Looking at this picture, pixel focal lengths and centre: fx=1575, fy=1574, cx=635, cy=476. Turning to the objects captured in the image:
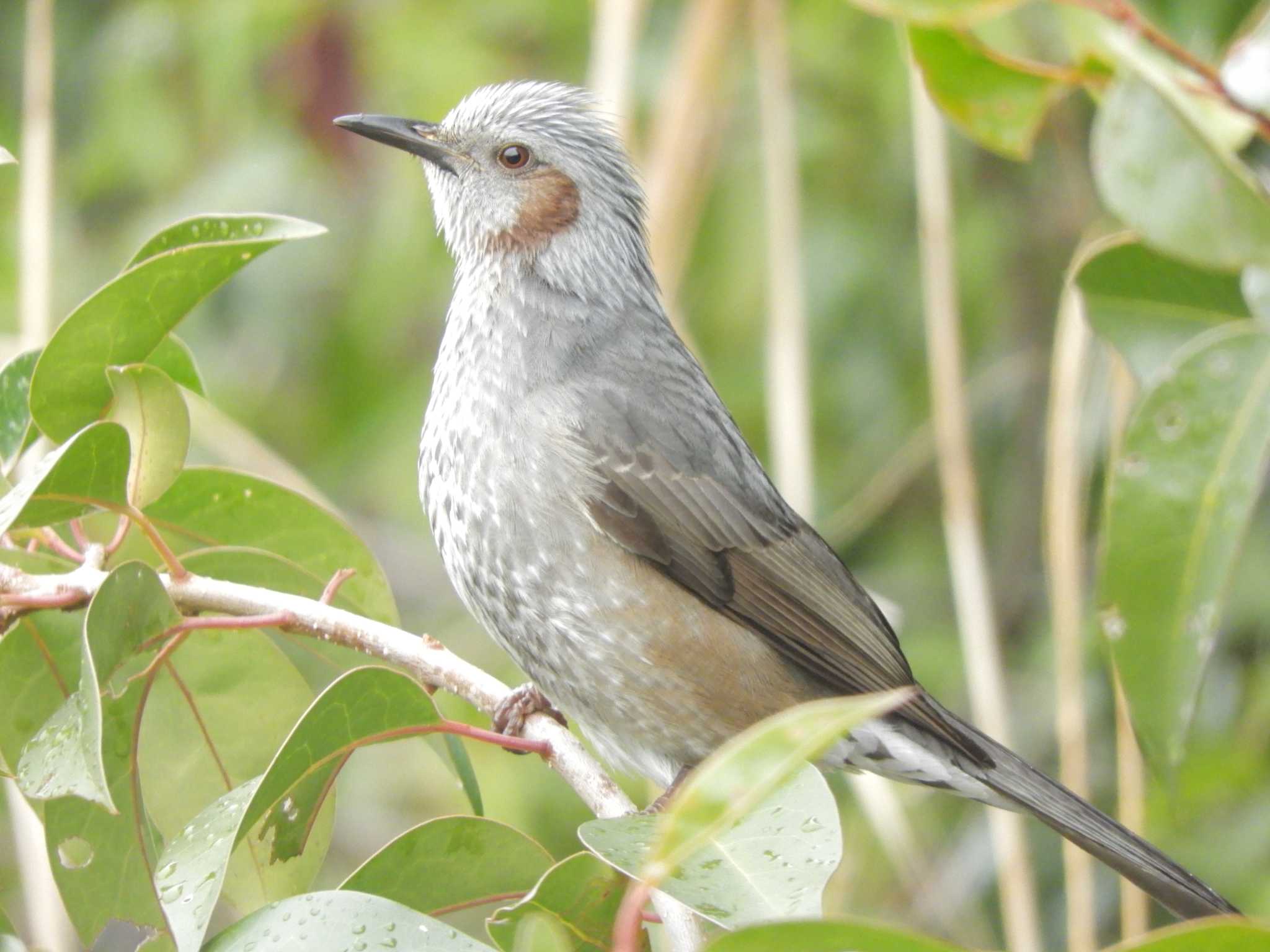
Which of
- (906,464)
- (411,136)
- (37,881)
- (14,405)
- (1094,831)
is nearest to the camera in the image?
(14,405)

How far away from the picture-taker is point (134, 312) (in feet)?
7.94

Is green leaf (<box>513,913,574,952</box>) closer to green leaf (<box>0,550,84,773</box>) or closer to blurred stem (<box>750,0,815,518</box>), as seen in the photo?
green leaf (<box>0,550,84,773</box>)

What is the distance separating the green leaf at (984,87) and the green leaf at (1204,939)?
1.62 meters

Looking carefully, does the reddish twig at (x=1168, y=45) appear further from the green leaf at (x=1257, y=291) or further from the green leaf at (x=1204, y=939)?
the green leaf at (x=1204, y=939)

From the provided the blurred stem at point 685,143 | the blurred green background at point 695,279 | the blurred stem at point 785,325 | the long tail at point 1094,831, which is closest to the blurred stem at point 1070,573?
the blurred stem at point 785,325

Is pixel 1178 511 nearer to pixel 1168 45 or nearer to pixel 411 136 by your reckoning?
pixel 1168 45

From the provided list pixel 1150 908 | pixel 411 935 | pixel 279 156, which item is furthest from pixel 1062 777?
pixel 279 156

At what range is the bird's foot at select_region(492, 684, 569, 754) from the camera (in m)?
3.17

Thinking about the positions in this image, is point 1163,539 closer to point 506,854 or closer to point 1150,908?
point 506,854

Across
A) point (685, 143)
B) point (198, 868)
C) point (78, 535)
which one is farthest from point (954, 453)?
point (198, 868)

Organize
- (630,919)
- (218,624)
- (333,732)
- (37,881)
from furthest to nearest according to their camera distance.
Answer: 1. (37,881)
2. (218,624)
3. (333,732)
4. (630,919)

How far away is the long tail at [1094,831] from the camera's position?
3.07m

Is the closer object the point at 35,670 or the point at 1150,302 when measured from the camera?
the point at 35,670

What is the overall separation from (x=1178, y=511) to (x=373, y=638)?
1325 millimetres
